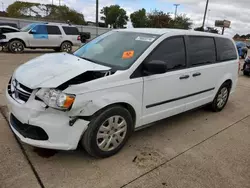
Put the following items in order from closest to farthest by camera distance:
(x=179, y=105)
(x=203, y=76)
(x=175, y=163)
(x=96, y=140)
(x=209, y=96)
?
(x=96, y=140) → (x=175, y=163) → (x=179, y=105) → (x=203, y=76) → (x=209, y=96)

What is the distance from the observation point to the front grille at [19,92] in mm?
2531

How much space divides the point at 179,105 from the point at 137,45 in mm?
1209

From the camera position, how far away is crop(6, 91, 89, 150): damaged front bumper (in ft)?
7.91

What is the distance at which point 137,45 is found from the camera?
3.21m

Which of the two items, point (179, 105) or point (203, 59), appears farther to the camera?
point (203, 59)

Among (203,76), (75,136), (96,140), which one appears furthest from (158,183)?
(203,76)

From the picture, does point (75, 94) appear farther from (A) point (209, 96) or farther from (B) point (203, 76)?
(A) point (209, 96)

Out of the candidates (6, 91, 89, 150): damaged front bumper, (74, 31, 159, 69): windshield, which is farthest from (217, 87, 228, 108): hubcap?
(6, 91, 89, 150): damaged front bumper

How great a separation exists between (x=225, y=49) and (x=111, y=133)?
3.19 meters

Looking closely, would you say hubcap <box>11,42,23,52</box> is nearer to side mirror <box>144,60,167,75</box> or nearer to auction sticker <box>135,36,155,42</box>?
auction sticker <box>135,36,155,42</box>

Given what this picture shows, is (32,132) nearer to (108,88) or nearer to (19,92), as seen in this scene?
(19,92)

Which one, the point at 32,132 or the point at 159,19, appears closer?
the point at 32,132

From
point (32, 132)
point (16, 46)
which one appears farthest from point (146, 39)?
point (16, 46)

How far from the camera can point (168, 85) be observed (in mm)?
3281
